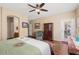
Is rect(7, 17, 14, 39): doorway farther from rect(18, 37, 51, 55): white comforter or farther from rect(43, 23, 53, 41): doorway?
rect(43, 23, 53, 41): doorway

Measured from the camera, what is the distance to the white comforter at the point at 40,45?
154cm

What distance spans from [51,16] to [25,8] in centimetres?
39

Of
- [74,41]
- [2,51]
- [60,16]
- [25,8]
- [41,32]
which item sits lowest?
[2,51]

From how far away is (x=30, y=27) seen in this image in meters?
1.63

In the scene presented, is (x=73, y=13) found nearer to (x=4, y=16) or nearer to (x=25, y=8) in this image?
(x=25, y=8)

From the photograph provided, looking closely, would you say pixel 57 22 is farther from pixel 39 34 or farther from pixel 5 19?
pixel 5 19

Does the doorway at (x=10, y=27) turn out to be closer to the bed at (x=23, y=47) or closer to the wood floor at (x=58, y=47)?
the bed at (x=23, y=47)

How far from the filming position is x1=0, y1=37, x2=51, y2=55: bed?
5.01ft

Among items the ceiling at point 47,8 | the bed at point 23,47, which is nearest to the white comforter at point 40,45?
the bed at point 23,47

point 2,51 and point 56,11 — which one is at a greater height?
point 56,11

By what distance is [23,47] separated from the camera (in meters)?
1.53

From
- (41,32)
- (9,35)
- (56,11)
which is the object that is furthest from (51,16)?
(9,35)

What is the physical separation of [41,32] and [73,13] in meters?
0.53

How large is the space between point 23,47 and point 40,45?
0.24 m
